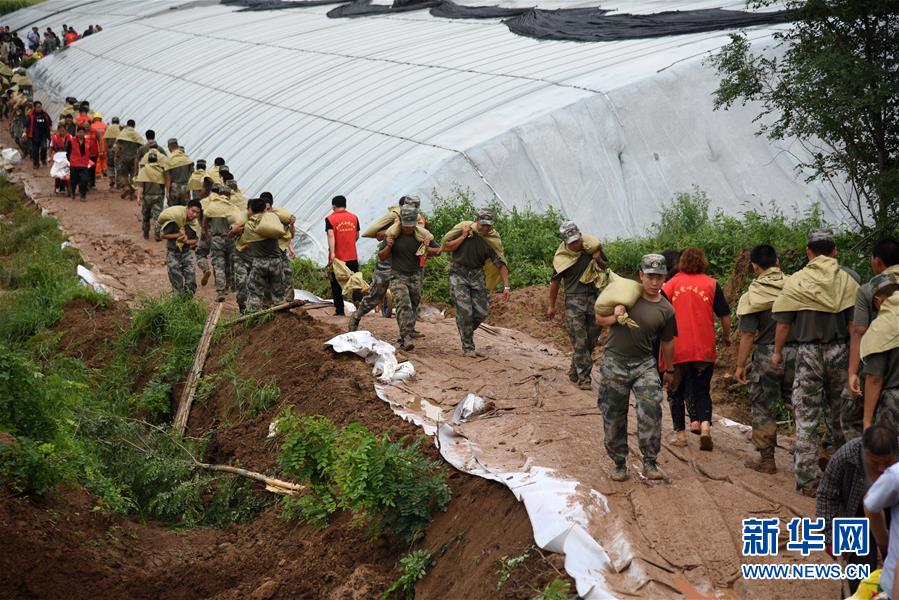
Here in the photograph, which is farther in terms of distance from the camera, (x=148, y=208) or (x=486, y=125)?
(x=148, y=208)

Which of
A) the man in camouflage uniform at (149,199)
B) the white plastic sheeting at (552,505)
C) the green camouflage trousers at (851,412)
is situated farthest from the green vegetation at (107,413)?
the green camouflage trousers at (851,412)

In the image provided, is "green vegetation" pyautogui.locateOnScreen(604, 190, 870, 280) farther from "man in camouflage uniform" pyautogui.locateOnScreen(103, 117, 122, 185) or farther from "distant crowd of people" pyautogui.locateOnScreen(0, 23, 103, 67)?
"distant crowd of people" pyautogui.locateOnScreen(0, 23, 103, 67)

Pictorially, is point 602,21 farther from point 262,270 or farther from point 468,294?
point 468,294

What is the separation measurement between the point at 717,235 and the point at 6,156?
21.1 metres

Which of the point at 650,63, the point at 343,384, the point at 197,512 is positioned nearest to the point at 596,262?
the point at 343,384

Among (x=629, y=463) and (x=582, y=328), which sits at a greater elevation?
(x=582, y=328)

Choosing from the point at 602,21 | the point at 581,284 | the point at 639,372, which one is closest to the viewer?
the point at 639,372

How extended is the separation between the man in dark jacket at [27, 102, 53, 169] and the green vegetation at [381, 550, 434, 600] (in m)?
22.3

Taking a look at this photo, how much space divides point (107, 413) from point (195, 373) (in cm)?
126

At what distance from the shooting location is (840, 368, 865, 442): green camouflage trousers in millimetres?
7895

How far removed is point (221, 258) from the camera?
16000mm

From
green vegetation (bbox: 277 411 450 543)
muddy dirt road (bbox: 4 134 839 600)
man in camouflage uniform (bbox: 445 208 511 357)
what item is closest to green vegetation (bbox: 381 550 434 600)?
green vegetation (bbox: 277 411 450 543)

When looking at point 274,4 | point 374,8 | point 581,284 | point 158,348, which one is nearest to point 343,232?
point 158,348

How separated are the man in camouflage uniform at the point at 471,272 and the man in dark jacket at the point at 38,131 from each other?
61.0 feet
